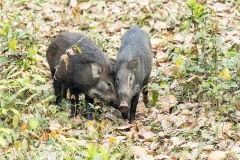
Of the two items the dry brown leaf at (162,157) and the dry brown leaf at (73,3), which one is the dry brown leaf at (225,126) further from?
the dry brown leaf at (73,3)

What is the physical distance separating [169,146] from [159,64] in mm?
3197

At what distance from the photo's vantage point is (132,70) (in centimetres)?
778

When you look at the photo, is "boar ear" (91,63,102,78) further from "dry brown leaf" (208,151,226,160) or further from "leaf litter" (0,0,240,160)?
"dry brown leaf" (208,151,226,160)

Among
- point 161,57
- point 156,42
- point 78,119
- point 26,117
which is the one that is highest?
point 156,42

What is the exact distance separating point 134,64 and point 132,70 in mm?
90

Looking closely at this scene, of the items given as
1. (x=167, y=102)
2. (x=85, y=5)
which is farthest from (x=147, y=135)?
(x=85, y=5)

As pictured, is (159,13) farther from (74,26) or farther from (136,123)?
(136,123)

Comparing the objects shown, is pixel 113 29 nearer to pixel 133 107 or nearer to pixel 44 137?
pixel 133 107

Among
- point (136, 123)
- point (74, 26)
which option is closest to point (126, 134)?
point (136, 123)

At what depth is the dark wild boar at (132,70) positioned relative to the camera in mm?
7570

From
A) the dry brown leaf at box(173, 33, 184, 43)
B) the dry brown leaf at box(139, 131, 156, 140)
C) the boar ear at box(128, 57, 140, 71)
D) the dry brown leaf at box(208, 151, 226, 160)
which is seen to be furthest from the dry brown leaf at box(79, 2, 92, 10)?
the dry brown leaf at box(208, 151, 226, 160)

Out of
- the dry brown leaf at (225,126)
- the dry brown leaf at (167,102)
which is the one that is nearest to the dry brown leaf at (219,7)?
the dry brown leaf at (167,102)

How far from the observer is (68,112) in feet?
26.5

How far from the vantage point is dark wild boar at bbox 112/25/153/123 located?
757cm
